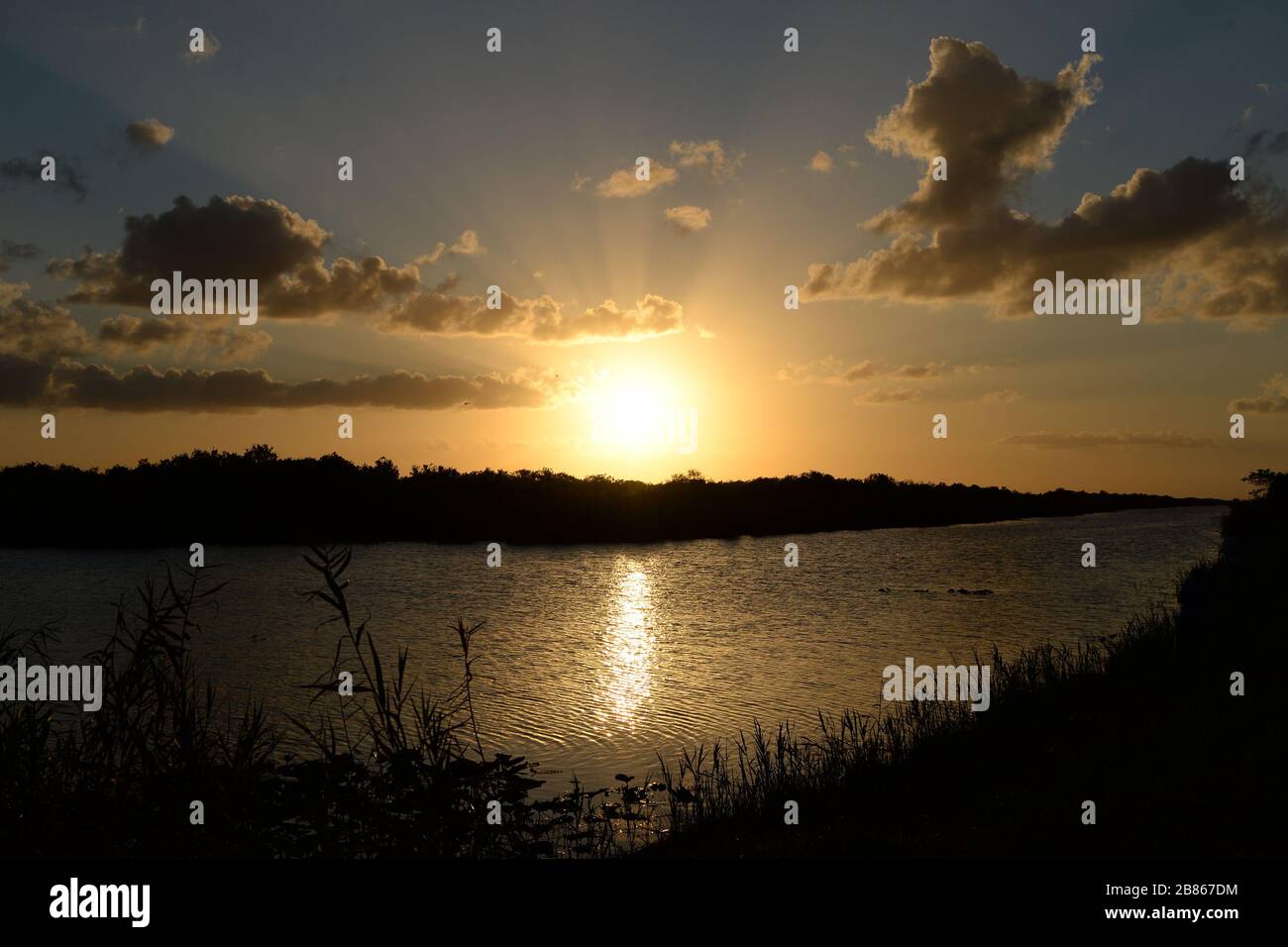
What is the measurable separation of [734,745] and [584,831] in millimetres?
6578

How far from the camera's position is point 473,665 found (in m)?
32.2

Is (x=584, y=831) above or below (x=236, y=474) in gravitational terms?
below

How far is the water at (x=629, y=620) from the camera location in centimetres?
2455

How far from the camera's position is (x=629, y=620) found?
44188mm

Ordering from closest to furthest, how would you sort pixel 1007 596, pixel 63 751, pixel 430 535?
pixel 63 751 < pixel 1007 596 < pixel 430 535

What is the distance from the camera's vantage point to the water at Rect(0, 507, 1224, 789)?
24.5 metres

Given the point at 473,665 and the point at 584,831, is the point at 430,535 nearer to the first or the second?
the point at 473,665
